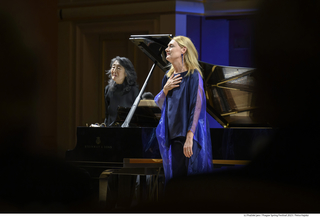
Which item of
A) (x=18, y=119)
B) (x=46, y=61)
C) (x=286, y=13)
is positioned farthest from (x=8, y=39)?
(x=286, y=13)

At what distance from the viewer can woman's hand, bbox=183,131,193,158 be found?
1.91 metres

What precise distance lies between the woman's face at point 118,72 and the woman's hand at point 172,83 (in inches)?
50.3

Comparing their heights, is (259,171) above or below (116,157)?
below

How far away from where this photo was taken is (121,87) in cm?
326

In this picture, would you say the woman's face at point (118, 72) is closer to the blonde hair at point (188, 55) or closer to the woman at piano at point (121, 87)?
the woman at piano at point (121, 87)

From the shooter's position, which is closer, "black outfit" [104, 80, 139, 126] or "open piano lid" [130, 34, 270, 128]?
"open piano lid" [130, 34, 270, 128]

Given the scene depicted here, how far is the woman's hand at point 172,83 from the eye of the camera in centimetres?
200

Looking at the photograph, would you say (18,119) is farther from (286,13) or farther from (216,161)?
(286,13)

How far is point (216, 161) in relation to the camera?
99.3 inches

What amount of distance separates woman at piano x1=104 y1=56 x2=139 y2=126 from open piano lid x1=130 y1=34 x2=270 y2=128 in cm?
51

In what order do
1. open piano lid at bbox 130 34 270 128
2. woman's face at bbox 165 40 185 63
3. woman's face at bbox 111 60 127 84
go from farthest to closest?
woman's face at bbox 111 60 127 84 → open piano lid at bbox 130 34 270 128 → woman's face at bbox 165 40 185 63

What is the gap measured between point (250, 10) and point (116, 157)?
3.26m

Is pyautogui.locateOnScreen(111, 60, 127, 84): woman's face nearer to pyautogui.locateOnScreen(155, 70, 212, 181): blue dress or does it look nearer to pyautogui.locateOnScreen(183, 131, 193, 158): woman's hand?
pyautogui.locateOnScreen(155, 70, 212, 181): blue dress

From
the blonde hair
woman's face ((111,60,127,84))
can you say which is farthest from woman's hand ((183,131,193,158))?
woman's face ((111,60,127,84))
